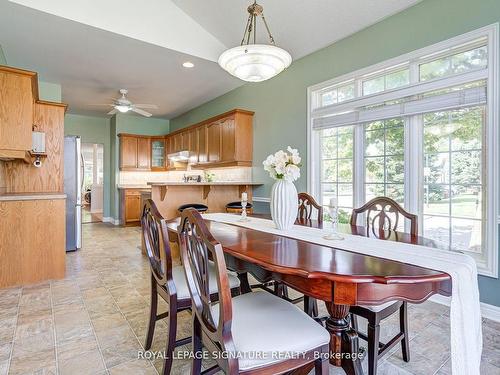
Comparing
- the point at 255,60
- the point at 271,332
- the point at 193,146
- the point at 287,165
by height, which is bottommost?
the point at 271,332

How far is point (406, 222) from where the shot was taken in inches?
118

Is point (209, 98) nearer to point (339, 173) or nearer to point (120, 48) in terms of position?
point (120, 48)

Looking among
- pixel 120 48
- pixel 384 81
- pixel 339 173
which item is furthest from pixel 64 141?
pixel 384 81

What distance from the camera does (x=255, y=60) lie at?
7.71 feet

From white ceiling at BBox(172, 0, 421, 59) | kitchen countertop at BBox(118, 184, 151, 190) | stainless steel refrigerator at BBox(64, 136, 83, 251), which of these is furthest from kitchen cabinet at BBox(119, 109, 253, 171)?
stainless steel refrigerator at BBox(64, 136, 83, 251)

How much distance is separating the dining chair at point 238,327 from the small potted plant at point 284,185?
2.36 ft

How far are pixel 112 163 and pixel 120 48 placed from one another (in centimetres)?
440

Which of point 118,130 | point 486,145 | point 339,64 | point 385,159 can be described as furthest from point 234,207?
point 118,130

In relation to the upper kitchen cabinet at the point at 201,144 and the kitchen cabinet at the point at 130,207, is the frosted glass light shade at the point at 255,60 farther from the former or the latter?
the kitchen cabinet at the point at 130,207

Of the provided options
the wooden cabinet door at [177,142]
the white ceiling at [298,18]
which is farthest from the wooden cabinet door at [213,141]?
the white ceiling at [298,18]

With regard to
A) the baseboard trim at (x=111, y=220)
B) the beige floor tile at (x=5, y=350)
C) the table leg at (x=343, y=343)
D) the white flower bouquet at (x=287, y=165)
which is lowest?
the beige floor tile at (x=5, y=350)

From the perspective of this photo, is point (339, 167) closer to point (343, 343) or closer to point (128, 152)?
point (343, 343)

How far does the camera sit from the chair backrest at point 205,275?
1.05 meters

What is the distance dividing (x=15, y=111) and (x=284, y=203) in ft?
9.70
